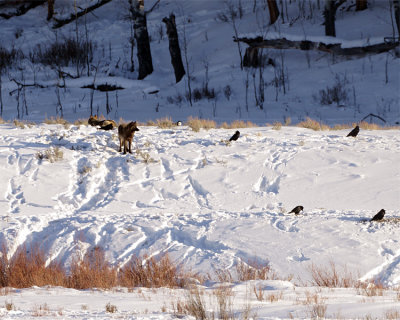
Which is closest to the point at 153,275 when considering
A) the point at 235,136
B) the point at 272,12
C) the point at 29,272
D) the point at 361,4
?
the point at 29,272

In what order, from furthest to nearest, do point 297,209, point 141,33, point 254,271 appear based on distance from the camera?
point 141,33 < point 297,209 < point 254,271

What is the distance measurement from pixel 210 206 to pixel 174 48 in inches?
401

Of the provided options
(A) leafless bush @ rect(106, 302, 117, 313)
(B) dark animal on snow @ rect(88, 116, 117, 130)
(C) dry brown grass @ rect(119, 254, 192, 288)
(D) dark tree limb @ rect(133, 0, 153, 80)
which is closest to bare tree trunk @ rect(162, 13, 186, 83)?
(D) dark tree limb @ rect(133, 0, 153, 80)

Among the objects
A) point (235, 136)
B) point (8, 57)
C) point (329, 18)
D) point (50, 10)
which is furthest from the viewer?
point (50, 10)

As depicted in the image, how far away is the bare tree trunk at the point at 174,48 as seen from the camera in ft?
55.3

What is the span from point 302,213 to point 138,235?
2.10 m

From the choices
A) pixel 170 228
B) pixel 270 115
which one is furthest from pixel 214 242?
pixel 270 115

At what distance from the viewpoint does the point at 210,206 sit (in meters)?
7.68

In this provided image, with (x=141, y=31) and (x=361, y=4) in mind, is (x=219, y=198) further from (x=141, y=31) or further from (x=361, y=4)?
(x=361, y=4)

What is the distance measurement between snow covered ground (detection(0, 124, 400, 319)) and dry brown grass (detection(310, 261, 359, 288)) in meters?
0.09

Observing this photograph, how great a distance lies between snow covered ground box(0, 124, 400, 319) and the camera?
4739 mm

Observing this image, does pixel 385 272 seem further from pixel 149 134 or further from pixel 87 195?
pixel 149 134

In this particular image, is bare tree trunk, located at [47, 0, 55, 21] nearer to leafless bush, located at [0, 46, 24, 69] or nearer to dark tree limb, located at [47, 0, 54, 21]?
dark tree limb, located at [47, 0, 54, 21]

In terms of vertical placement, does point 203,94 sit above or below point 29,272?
below
